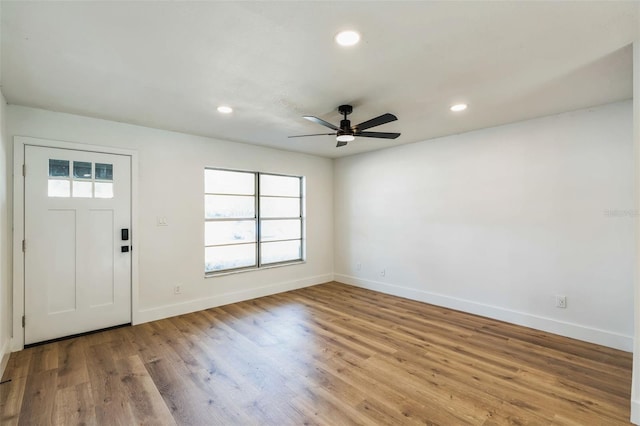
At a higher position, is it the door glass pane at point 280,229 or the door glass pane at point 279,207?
the door glass pane at point 279,207

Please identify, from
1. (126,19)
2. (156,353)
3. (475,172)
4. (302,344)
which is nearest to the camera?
(126,19)

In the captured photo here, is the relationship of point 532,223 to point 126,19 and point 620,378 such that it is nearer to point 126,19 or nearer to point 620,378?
point 620,378

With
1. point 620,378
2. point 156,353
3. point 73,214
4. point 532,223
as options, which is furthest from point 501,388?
point 73,214

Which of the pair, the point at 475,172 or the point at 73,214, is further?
the point at 475,172

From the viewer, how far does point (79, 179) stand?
341cm

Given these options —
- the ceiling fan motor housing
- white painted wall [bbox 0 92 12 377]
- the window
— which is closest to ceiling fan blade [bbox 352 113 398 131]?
A: the ceiling fan motor housing

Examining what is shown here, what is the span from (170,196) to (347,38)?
10.7ft

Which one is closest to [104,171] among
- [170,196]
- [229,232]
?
[170,196]

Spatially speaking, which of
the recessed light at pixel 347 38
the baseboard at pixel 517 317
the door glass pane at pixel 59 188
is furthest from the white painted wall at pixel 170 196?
the recessed light at pixel 347 38

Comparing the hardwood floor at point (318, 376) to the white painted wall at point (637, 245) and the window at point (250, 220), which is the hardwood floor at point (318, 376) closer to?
the white painted wall at point (637, 245)

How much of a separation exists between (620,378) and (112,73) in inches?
192

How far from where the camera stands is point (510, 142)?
147 inches

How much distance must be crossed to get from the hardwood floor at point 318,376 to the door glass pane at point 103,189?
5.37 feet

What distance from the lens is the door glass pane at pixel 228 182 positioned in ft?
15.0
